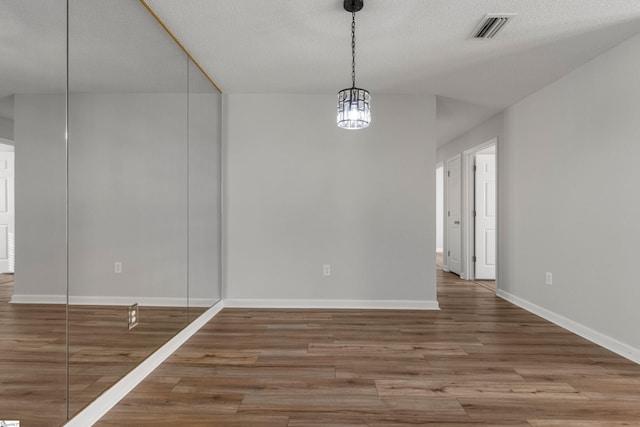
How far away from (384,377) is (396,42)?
7.93ft

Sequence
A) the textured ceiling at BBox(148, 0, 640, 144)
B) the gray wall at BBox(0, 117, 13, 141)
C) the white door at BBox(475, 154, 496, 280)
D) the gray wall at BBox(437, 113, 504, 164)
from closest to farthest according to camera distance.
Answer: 1. the gray wall at BBox(0, 117, 13, 141)
2. the textured ceiling at BBox(148, 0, 640, 144)
3. the gray wall at BBox(437, 113, 504, 164)
4. the white door at BBox(475, 154, 496, 280)

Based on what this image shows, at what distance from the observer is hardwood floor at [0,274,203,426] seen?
1.29m

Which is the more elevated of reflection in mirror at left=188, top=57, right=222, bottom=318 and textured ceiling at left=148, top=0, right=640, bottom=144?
textured ceiling at left=148, top=0, right=640, bottom=144

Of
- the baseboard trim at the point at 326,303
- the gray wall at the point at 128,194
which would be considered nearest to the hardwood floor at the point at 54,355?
the gray wall at the point at 128,194

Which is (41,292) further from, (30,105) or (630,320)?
(630,320)

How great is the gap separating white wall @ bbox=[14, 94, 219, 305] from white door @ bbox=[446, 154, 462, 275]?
424 cm

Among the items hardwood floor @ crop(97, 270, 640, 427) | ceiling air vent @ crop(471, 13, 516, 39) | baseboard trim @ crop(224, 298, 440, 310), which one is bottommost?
hardwood floor @ crop(97, 270, 640, 427)

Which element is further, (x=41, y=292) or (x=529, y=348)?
(x=529, y=348)

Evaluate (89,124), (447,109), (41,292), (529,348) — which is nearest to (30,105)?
(89,124)

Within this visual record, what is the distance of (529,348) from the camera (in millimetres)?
2775

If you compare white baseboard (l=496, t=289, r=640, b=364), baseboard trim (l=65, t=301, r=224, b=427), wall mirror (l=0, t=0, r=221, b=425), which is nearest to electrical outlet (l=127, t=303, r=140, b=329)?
wall mirror (l=0, t=0, r=221, b=425)

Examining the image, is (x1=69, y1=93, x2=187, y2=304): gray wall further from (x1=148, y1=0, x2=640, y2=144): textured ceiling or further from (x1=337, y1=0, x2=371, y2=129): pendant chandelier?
(x1=337, y1=0, x2=371, y2=129): pendant chandelier

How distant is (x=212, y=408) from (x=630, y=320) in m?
3.00

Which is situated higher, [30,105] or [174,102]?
[174,102]
